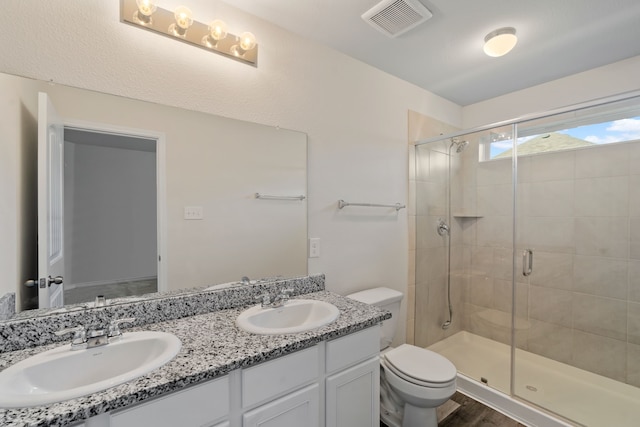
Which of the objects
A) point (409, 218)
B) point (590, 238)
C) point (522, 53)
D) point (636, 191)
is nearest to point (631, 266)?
point (590, 238)

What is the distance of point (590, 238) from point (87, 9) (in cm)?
335

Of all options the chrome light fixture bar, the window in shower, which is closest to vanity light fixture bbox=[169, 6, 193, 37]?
the chrome light fixture bar

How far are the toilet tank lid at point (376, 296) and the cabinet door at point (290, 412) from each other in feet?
2.69

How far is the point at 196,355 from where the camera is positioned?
931mm

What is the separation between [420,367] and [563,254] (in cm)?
163

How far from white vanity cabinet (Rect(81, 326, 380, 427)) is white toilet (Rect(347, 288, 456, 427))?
286 millimetres

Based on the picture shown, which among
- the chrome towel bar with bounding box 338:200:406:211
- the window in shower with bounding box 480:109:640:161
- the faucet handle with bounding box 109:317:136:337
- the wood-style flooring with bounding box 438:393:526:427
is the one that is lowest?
the wood-style flooring with bounding box 438:393:526:427

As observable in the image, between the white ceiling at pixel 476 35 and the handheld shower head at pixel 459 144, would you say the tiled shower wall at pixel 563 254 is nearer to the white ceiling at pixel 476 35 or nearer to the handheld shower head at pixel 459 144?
the handheld shower head at pixel 459 144

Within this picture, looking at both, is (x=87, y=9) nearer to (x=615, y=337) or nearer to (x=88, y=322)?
(x=88, y=322)

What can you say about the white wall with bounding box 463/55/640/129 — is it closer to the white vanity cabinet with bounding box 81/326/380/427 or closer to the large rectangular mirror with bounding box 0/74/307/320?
the large rectangular mirror with bounding box 0/74/307/320

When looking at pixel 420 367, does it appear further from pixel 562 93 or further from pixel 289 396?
pixel 562 93

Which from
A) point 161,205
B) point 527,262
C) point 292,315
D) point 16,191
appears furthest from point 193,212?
point 527,262

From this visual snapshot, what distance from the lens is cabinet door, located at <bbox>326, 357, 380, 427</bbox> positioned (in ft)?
3.98

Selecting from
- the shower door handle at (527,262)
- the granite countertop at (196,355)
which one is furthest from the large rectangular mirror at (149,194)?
the shower door handle at (527,262)
